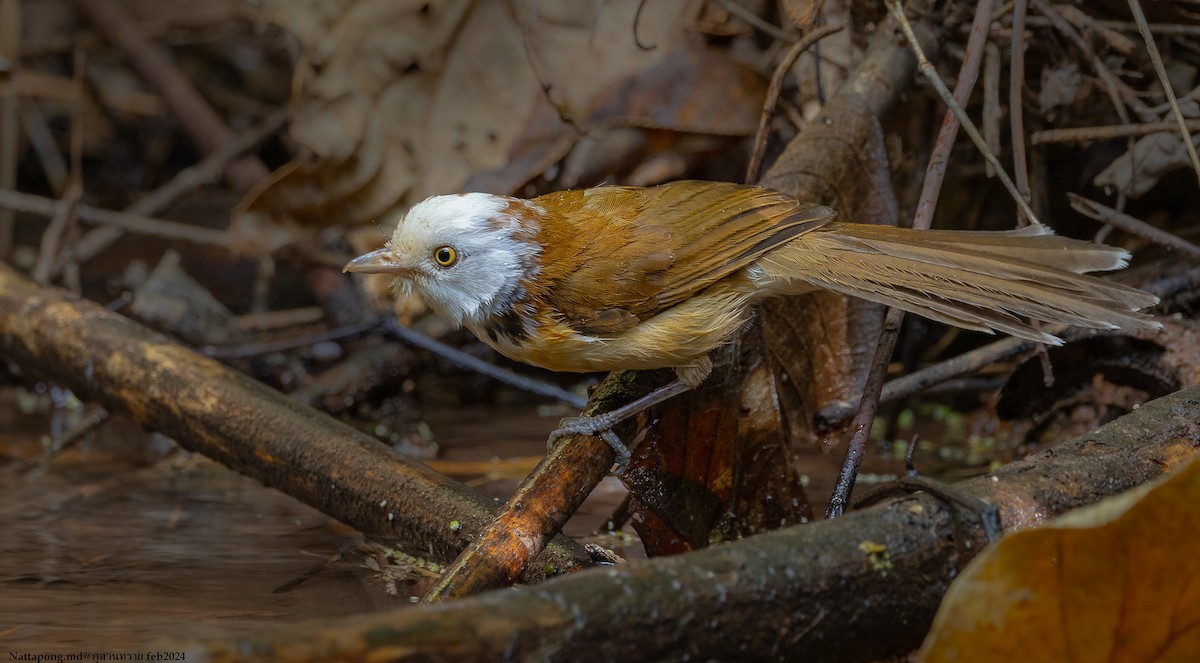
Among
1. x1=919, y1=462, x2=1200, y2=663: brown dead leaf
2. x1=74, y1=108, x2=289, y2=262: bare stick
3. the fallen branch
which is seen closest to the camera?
Result: the fallen branch

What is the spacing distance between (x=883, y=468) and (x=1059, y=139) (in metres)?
1.22

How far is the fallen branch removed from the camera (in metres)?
1.50

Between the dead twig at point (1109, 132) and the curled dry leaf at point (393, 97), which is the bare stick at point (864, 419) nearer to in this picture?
the dead twig at point (1109, 132)

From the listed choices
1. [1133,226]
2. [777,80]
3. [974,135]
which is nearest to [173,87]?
[777,80]

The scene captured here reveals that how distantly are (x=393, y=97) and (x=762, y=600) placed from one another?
13.4 feet

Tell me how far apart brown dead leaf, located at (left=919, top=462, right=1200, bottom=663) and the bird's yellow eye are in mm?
1573

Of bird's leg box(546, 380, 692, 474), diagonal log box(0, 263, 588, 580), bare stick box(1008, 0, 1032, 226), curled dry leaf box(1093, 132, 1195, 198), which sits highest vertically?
bare stick box(1008, 0, 1032, 226)

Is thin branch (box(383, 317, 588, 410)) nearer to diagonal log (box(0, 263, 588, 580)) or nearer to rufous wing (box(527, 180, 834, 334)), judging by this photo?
diagonal log (box(0, 263, 588, 580))

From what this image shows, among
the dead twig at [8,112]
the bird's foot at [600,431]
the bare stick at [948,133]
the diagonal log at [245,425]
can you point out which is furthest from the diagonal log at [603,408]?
the dead twig at [8,112]

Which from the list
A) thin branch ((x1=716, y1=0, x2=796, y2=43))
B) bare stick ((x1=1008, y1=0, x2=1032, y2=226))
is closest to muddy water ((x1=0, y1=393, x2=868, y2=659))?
bare stick ((x1=1008, y1=0, x2=1032, y2=226))

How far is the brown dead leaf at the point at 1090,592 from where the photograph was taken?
171 centimetres

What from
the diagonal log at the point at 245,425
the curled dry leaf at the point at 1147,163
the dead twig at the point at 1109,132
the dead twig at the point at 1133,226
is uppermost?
the dead twig at the point at 1109,132

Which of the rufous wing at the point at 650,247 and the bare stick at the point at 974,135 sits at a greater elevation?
the bare stick at the point at 974,135

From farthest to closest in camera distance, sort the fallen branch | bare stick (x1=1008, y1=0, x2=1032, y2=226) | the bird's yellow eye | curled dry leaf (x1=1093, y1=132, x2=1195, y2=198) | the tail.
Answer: curled dry leaf (x1=1093, y1=132, x2=1195, y2=198) < bare stick (x1=1008, y1=0, x2=1032, y2=226) < the bird's yellow eye < the tail < the fallen branch
